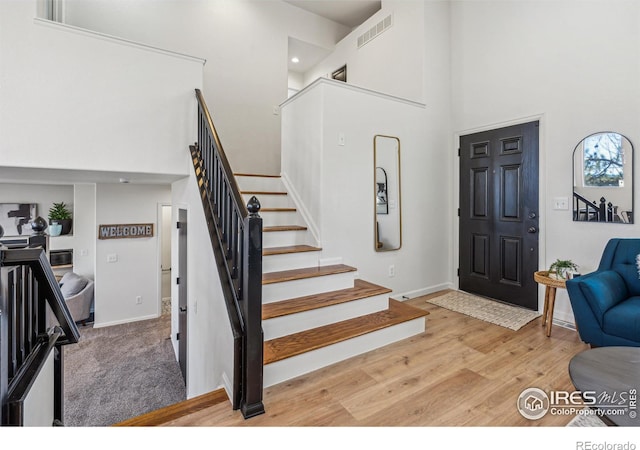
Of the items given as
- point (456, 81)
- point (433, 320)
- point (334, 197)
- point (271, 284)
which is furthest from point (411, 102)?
point (271, 284)

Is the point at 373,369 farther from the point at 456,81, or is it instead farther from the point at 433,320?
the point at 456,81

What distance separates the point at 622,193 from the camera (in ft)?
9.12

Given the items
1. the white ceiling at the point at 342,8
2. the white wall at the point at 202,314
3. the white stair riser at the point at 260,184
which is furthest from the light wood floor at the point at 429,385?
the white ceiling at the point at 342,8

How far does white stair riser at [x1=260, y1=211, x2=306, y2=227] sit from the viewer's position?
11.3 feet

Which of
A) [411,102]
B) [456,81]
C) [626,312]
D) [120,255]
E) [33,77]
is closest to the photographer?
[626,312]

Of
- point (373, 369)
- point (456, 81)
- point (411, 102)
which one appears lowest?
point (373, 369)

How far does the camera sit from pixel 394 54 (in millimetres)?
4426

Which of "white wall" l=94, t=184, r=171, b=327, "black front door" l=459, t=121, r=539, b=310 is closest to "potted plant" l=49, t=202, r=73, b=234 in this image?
"white wall" l=94, t=184, r=171, b=327

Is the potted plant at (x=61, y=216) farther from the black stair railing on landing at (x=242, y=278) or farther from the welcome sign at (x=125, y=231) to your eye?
the black stair railing on landing at (x=242, y=278)

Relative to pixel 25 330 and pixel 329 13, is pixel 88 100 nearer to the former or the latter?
pixel 25 330

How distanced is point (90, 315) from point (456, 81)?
6902 mm

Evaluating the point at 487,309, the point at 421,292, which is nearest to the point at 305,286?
the point at 421,292

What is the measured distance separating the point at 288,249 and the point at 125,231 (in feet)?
12.0

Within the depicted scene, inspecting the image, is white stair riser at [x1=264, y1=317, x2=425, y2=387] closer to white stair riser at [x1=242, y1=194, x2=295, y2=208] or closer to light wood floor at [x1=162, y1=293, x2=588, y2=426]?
light wood floor at [x1=162, y1=293, x2=588, y2=426]
